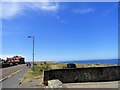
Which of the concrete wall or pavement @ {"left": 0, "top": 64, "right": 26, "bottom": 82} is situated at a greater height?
the concrete wall

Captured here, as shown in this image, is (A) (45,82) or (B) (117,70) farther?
(B) (117,70)

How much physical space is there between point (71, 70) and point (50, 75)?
7.29 ft

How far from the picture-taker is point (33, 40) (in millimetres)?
48031

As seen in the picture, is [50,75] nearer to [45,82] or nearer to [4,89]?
[45,82]

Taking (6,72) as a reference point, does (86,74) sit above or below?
above

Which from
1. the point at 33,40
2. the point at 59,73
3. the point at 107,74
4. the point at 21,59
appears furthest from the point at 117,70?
the point at 21,59

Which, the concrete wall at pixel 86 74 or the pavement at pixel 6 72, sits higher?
the concrete wall at pixel 86 74

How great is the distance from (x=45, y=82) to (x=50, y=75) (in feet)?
2.39

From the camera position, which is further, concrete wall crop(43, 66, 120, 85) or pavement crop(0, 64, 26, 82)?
pavement crop(0, 64, 26, 82)

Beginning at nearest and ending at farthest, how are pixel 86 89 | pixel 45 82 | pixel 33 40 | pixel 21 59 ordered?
pixel 86 89, pixel 45 82, pixel 33 40, pixel 21 59

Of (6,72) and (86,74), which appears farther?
(6,72)

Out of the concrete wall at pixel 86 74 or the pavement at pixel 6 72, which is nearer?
the concrete wall at pixel 86 74

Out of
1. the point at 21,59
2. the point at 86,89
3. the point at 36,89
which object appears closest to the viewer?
the point at 86,89

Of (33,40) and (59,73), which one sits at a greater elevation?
(33,40)
